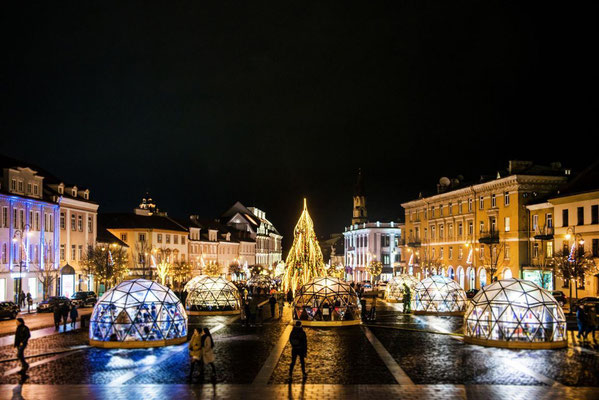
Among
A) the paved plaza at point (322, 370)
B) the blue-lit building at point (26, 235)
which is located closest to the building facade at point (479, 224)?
the paved plaza at point (322, 370)

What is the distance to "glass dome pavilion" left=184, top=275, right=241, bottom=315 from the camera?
143 feet

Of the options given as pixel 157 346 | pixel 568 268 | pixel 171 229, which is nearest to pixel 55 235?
pixel 171 229

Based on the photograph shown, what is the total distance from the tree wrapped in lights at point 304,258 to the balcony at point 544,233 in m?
20.8

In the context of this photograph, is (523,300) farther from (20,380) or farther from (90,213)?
(90,213)

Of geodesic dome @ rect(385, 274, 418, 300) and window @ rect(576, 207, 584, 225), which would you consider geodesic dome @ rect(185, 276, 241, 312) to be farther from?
window @ rect(576, 207, 584, 225)

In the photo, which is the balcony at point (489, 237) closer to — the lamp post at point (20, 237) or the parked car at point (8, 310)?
the lamp post at point (20, 237)

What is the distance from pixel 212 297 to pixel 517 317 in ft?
75.0

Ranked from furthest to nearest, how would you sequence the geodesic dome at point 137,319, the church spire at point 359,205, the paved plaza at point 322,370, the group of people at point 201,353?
the church spire at point 359,205
the geodesic dome at point 137,319
the group of people at point 201,353
the paved plaza at point 322,370

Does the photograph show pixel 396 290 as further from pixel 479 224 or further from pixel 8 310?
pixel 8 310

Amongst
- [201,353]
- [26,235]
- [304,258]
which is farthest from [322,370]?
[26,235]

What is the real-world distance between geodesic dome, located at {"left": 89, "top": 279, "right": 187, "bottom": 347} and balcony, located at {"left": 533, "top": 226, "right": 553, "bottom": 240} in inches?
1650

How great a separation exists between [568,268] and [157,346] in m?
30.6

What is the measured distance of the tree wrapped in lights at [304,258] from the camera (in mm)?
52812

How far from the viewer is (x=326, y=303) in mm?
34938
